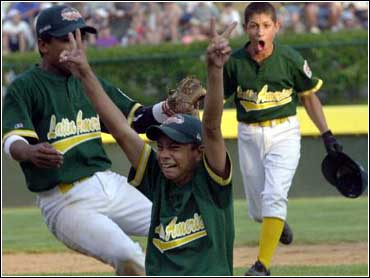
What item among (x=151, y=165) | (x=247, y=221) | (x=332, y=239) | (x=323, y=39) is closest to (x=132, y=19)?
(x=323, y=39)

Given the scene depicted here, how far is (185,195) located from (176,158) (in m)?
0.17

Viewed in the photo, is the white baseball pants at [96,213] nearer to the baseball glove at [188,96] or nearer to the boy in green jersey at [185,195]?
the baseball glove at [188,96]

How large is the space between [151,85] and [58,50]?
9.94 m

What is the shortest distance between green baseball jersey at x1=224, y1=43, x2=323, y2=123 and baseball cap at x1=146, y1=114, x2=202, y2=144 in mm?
3812

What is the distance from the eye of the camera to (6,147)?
599cm

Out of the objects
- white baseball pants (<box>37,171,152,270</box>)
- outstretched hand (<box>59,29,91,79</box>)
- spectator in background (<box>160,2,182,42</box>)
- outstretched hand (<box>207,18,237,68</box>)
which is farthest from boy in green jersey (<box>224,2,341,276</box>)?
spectator in background (<box>160,2,182,42</box>)

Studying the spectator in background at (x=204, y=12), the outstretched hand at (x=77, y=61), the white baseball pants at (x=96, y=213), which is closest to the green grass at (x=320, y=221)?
the spectator in background at (x=204, y=12)

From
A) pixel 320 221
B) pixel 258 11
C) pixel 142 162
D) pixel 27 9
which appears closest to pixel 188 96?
pixel 142 162

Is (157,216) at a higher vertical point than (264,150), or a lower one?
higher

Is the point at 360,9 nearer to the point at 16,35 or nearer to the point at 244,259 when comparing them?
the point at 16,35

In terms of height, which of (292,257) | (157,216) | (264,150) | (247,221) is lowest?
(247,221)

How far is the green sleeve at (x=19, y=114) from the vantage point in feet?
19.6

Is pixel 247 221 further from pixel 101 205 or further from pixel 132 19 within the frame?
pixel 101 205

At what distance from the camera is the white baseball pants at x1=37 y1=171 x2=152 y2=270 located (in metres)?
5.98
